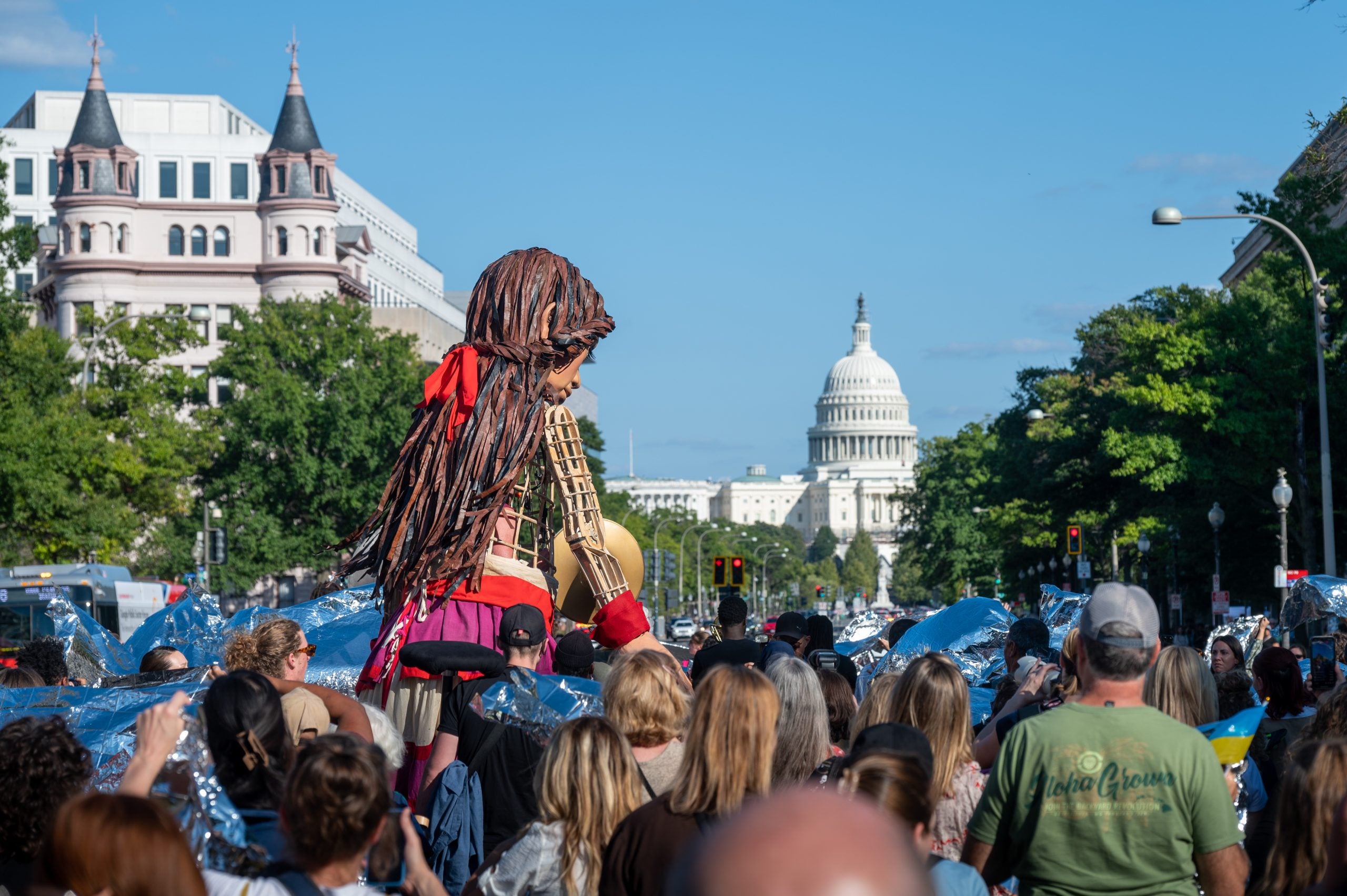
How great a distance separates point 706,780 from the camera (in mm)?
4820

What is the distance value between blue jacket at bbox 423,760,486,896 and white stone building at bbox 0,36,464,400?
263 feet

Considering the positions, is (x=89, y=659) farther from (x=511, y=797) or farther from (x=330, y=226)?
(x=330, y=226)

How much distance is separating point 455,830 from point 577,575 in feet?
6.81

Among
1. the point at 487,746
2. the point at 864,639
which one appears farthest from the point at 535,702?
the point at 864,639

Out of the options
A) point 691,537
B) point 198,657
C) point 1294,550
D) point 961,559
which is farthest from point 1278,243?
point 691,537

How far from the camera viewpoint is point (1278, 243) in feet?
115

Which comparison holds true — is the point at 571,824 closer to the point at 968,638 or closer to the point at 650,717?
the point at 650,717

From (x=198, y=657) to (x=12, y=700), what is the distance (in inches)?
240

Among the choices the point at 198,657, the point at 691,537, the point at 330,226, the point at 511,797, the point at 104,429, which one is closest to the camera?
the point at 511,797

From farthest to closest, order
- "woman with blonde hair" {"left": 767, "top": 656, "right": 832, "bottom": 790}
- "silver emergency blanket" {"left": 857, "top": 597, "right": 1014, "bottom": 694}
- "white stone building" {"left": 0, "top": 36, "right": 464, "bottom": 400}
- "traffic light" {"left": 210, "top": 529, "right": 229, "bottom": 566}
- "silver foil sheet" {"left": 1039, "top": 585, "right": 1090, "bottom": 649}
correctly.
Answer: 1. "white stone building" {"left": 0, "top": 36, "right": 464, "bottom": 400}
2. "traffic light" {"left": 210, "top": 529, "right": 229, "bottom": 566}
3. "silver foil sheet" {"left": 1039, "top": 585, "right": 1090, "bottom": 649}
4. "silver emergency blanket" {"left": 857, "top": 597, "right": 1014, "bottom": 694}
5. "woman with blonde hair" {"left": 767, "top": 656, "right": 832, "bottom": 790}

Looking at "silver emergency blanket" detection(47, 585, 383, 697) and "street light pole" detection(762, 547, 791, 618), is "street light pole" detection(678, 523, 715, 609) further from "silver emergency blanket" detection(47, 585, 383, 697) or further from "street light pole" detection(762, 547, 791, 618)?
"silver emergency blanket" detection(47, 585, 383, 697)

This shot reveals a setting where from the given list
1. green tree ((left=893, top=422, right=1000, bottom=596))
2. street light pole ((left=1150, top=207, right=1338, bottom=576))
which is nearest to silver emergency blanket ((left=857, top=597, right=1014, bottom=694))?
street light pole ((left=1150, top=207, right=1338, bottom=576))

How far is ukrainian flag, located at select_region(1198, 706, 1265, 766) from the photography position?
223 inches

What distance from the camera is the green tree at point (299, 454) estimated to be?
58.3 meters
